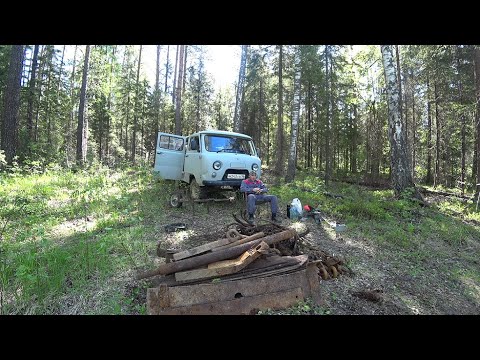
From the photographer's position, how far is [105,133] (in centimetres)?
2919

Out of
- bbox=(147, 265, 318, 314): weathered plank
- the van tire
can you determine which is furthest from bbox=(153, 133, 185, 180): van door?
bbox=(147, 265, 318, 314): weathered plank

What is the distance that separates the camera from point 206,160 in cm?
802

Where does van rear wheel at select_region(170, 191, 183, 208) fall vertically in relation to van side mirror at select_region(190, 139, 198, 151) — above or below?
below

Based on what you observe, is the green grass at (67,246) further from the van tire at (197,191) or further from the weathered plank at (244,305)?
the van tire at (197,191)

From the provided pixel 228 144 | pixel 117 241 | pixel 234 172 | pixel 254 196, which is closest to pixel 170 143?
pixel 228 144

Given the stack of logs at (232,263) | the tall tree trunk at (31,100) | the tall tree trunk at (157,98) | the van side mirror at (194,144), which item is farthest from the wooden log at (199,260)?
the tall tree trunk at (157,98)

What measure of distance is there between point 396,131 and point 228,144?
5.90 m

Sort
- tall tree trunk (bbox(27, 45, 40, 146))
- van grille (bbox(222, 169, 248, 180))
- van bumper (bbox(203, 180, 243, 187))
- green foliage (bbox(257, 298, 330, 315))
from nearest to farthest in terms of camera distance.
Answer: green foliage (bbox(257, 298, 330, 315)) → van bumper (bbox(203, 180, 243, 187)) → van grille (bbox(222, 169, 248, 180)) → tall tree trunk (bbox(27, 45, 40, 146))

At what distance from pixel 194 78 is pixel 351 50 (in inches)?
635

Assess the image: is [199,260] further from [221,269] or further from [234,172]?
[234,172]

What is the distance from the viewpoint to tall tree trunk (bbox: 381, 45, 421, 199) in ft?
32.0

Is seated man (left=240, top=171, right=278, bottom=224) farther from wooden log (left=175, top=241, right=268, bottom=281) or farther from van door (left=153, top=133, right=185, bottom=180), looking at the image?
van door (left=153, top=133, right=185, bottom=180)

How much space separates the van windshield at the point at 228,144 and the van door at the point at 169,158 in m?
1.64

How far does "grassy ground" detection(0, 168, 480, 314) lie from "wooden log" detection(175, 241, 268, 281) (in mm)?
608
